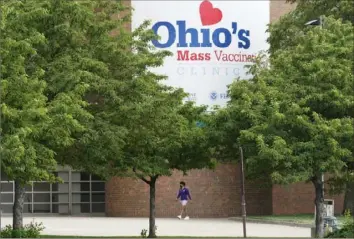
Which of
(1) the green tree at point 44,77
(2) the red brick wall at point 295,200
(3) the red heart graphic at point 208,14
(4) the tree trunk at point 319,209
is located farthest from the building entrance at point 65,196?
(4) the tree trunk at point 319,209

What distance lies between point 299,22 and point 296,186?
30.7 ft

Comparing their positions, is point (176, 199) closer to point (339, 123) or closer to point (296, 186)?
point (296, 186)

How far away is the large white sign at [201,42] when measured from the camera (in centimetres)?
4181

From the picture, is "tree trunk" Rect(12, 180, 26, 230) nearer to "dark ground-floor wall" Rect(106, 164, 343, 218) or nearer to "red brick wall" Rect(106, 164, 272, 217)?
"dark ground-floor wall" Rect(106, 164, 343, 218)

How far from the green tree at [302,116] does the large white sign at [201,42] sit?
50.2ft

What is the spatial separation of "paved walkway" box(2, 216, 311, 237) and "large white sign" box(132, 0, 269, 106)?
21.0ft

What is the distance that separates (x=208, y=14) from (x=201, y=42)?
1410 millimetres

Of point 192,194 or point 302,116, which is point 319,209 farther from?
point 192,194

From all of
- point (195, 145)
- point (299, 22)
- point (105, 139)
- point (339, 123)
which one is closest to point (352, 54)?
point (339, 123)

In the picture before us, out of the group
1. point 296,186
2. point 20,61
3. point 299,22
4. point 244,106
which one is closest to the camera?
point 20,61

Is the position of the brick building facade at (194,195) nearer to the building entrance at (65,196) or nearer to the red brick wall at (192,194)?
the red brick wall at (192,194)

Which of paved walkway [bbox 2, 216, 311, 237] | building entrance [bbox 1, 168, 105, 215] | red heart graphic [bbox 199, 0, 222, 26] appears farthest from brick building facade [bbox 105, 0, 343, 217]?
red heart graphic [bbox 199, 0, 222, 26]

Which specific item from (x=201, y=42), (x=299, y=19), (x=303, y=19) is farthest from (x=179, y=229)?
(x=299, y=19)

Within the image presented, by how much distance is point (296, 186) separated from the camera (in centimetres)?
4541
